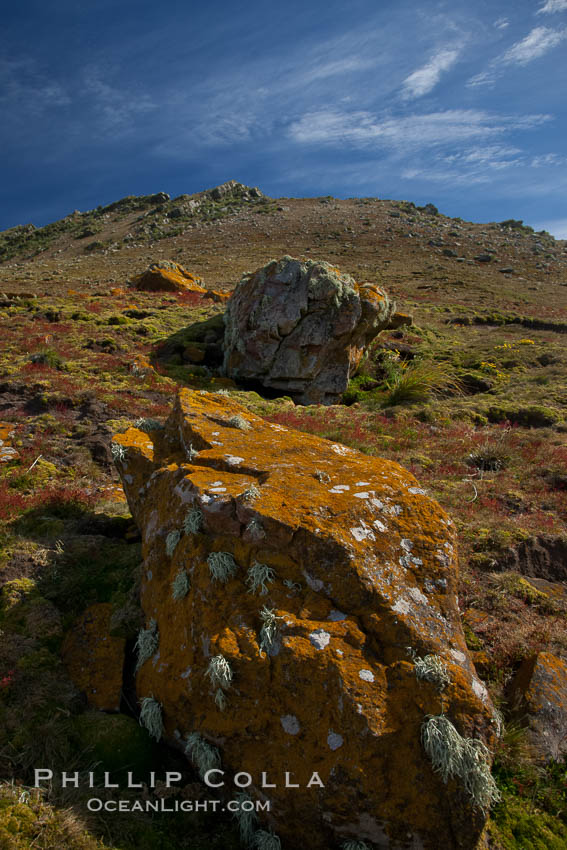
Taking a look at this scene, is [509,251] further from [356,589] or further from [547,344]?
[356,589]

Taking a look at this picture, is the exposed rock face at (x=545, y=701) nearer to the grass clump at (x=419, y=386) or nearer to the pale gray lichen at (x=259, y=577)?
the pale gray lichen at (x=259, y=577)

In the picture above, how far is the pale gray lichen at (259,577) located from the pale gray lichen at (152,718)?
1.42 meters

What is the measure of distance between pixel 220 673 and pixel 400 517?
7.65 feet

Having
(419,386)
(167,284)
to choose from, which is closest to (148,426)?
(419,386)

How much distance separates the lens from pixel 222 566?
3.96m

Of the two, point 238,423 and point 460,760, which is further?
point 238,423

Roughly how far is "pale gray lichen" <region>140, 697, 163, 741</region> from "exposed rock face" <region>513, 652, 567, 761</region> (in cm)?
343

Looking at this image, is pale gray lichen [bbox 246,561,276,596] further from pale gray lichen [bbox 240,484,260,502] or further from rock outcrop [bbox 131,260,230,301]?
rock outcrop [bbox 131,260,230,301]

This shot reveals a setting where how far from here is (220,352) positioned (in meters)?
17.2

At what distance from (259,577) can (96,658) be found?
2192mm

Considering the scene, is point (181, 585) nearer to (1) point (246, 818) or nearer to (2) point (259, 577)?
(2) point (259, 577)

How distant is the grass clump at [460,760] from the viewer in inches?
112

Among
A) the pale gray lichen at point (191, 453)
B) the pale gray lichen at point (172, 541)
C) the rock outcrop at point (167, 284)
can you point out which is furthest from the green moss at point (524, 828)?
the rock outcrop at point (167, 284)

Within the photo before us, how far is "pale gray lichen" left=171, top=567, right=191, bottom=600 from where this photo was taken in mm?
4121
